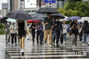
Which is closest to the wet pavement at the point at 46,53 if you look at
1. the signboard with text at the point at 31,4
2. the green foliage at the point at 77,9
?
the green foliage at the point at 77,9

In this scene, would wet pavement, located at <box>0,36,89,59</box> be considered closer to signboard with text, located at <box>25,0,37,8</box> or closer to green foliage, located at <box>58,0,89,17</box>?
green foliage, located at <box>58,0,89,17</box>

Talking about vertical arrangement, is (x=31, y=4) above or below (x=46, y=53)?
below

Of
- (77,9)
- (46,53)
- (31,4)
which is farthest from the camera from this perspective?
(31,4)

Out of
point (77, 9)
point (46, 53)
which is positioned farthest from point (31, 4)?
point (46, 53)

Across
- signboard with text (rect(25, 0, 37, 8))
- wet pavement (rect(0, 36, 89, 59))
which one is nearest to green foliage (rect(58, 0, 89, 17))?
wet pavement (rect(0, 36, 89, 59))

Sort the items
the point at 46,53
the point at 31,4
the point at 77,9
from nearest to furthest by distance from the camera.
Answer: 1. the point at 46,53
2. the point at 77,9
3. the point at 31,4

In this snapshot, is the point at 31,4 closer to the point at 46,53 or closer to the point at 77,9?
the point at 77,9

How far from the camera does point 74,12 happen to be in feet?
207

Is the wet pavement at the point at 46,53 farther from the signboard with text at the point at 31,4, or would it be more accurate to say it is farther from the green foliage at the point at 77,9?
the signboard with text at the point at 31,4

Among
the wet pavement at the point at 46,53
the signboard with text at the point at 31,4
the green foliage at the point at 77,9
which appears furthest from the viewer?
the signboard with text at the point at 31,4

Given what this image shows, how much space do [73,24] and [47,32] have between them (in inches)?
59.7

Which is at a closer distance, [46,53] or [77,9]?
[46,53]

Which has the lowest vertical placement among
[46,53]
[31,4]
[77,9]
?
[31,4]

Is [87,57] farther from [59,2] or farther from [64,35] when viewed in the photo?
[59,2]
